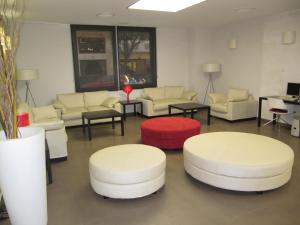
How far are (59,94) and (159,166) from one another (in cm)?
441

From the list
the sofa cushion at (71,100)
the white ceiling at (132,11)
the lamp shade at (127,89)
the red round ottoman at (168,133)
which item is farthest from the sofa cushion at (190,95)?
the sofa cushion at (71,100)

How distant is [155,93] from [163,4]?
2.94 metres

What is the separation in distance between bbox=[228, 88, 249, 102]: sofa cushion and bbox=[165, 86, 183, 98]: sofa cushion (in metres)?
1.49

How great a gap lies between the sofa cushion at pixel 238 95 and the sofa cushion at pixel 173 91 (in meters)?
1.49

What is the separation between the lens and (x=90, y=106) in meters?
6.39

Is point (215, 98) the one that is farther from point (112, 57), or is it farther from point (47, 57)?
point (47, 57)

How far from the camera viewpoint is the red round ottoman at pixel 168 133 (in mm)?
4129

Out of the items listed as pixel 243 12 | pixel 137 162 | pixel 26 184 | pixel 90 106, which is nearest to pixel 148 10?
pixel 243 12

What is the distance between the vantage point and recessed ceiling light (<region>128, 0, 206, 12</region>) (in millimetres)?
4367

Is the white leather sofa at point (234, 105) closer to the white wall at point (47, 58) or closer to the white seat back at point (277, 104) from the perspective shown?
the white seat back at point (277, 104)

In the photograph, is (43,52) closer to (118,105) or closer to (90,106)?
(90,106)


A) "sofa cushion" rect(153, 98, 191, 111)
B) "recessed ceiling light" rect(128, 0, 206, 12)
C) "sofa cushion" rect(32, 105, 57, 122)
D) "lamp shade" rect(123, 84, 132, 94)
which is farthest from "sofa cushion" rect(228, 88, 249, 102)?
"sofa cushion" rect(32, 105, 57, 122)

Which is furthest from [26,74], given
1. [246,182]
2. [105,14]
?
[246,182]

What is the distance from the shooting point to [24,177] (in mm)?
1958
